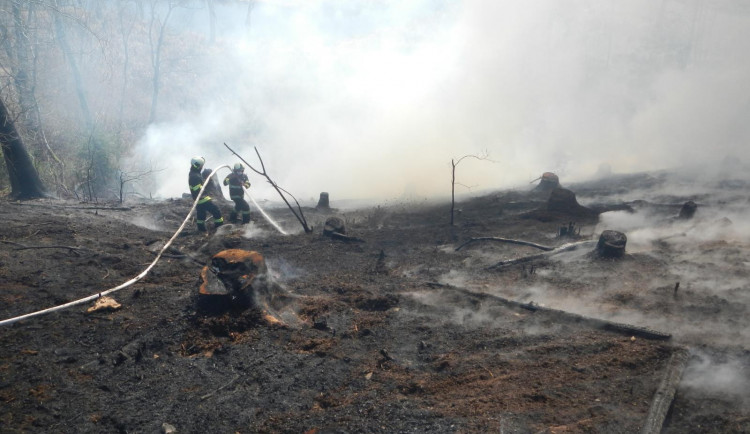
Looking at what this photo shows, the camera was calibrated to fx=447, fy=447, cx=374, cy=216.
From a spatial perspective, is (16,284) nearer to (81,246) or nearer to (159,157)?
(81,246)

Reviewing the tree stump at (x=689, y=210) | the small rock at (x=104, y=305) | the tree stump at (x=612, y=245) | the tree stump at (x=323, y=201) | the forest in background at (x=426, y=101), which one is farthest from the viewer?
the forest in background at (x=426, y=101)

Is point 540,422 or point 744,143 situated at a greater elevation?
point 744,143

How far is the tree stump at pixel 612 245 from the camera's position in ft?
25.6

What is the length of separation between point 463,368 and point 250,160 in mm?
19129

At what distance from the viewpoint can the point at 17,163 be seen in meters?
11.6

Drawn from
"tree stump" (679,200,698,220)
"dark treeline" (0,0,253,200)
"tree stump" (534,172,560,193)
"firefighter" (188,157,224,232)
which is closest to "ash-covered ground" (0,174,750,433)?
"tree stump" (679,200,698,220)

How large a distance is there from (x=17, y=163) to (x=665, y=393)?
1437 cm

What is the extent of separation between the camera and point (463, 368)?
487 centimetres

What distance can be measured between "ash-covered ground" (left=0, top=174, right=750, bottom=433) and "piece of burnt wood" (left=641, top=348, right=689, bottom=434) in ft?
0.38

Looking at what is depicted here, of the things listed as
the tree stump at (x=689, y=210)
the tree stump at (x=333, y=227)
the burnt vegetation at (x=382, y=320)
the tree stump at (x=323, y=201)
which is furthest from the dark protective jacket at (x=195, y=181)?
the tree stump at (x=689, y=210)

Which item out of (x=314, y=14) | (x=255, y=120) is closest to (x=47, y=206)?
(x=255, y=120)

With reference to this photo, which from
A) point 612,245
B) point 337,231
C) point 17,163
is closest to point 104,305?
point 337,231

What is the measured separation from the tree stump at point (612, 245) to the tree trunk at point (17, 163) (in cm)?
1356

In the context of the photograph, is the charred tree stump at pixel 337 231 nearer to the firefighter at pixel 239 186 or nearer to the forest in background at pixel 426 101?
the firefighter at pixel 239 186
